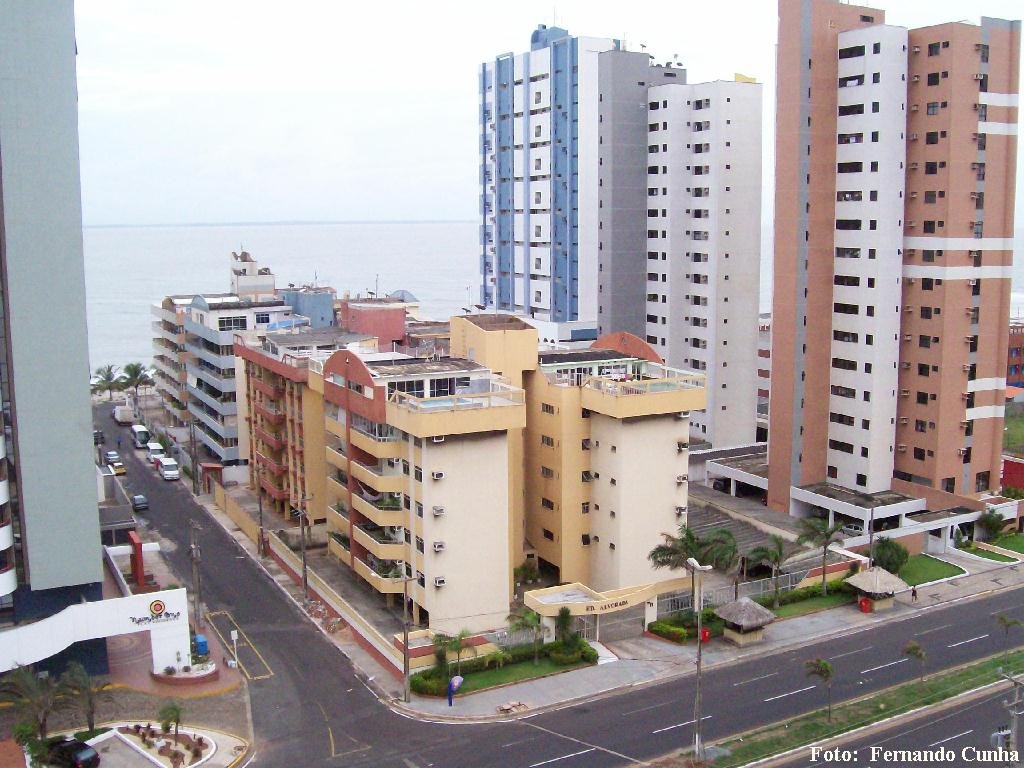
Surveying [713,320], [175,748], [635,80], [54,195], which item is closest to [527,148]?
[635,80]

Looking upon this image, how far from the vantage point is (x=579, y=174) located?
8500 centimetres

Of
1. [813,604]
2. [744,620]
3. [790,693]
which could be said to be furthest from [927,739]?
[813,604]

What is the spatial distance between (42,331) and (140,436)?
5349 cm

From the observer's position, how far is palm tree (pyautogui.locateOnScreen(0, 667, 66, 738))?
3709 centimetres

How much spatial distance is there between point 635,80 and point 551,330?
70.5 ft

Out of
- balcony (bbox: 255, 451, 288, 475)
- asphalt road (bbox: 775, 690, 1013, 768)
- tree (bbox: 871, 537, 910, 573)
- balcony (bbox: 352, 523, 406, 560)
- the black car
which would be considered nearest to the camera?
the black car

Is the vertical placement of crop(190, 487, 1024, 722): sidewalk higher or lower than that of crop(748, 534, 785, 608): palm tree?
lower

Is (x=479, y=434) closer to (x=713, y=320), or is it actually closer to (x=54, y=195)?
(x=54, y=195)

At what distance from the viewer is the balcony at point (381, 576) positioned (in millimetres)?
50531

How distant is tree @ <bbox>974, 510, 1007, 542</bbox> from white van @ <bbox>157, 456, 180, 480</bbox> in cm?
5738

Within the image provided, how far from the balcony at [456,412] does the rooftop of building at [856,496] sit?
25.6 meters

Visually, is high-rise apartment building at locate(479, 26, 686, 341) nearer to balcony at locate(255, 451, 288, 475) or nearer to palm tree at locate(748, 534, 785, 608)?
balcony at locate(255, 451, 288, 475)

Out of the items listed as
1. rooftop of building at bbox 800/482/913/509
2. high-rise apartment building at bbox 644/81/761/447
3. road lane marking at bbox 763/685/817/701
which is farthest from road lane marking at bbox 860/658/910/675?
high-rise apartment building at bbox 644/81/761/447

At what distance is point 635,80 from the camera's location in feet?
280
